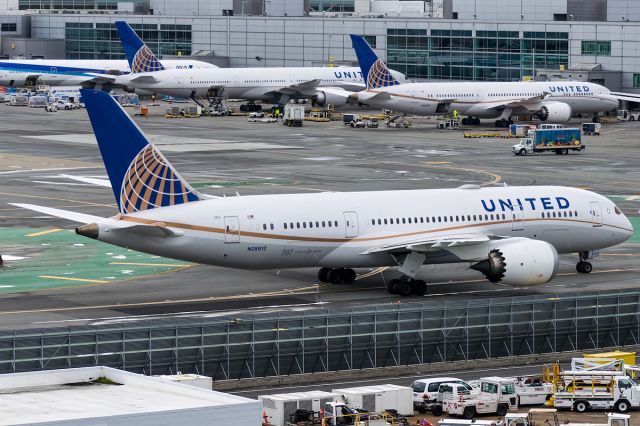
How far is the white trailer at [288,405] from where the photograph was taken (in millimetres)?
45875

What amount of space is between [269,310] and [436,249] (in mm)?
8571

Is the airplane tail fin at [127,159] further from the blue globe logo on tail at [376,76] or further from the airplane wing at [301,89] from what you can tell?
the airplane wing at [301,89]

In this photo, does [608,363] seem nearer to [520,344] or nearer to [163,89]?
[520,344]

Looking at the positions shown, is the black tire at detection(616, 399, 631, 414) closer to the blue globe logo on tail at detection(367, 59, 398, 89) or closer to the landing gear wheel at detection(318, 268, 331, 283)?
the landing gear wheel at detection(318, 268, 331, 283)

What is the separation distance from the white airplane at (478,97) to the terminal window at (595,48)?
19956mm

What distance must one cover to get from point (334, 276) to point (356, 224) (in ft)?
14.4

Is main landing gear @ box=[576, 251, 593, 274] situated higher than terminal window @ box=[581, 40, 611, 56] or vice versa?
terminal window @ box=[581, 40, 611, 56]

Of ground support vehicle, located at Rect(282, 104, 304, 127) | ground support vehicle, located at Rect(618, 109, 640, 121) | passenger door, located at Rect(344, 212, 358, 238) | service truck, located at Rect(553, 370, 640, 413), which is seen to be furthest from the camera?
ground support vehicle, located at Rect(618, 109, 640, 121)

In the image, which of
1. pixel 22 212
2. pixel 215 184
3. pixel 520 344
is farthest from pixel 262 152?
pixel 520 344

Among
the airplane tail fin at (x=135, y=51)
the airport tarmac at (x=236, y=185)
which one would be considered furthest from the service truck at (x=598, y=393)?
the airplane tail fin at (x=135, y=51)

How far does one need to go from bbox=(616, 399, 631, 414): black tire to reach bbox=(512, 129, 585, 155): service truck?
8464 cm

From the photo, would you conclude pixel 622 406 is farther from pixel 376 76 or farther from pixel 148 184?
pixel 376 76

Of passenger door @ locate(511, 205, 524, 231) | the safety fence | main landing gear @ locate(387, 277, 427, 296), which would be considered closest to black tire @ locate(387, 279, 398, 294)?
main landing gear @ locate(387, 277, 427, 296)

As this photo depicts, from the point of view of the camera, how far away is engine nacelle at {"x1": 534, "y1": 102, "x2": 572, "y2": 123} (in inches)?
6442
